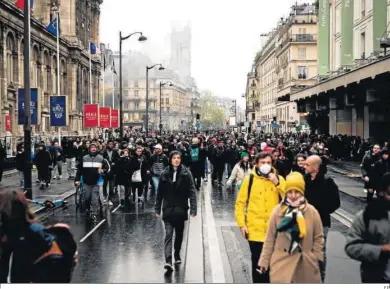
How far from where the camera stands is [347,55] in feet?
136

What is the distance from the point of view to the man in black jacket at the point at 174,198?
8852 mm

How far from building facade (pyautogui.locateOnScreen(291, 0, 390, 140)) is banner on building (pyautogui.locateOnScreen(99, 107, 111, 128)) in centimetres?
1396

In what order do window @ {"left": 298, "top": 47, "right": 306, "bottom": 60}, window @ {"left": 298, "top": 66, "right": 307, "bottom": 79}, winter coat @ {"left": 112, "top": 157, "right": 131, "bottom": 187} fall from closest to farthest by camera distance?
winter coat @ {"left": 112, "top": 157, "right": 131, "bottom": 187} < window @ {"left": 298, "top": 47, "right": 306, "bottom": 60} < window @ {"left": 298, "top": 66, "right": 307, "bottom": 79}

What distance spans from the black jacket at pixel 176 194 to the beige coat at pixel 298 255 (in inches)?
138

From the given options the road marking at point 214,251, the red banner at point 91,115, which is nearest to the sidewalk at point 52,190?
the road marking at point 214,251

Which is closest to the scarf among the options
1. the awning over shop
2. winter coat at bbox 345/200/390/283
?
winter coat at bbox 345/200/390/283

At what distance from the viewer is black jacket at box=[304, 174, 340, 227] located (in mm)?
7875

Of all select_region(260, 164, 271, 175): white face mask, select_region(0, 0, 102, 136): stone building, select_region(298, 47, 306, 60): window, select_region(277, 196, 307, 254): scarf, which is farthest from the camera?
select_region(298, 47, 306, 60): window

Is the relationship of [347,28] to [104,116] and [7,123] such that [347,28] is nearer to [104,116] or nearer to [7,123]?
[104,116]

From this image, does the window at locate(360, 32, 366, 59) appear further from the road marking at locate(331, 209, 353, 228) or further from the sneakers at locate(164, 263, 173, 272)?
the sneakers at locate(164, 263, 173, 272)

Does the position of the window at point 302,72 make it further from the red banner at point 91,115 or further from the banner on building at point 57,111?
the banner on building at point 57,111

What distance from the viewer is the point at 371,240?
5.03m

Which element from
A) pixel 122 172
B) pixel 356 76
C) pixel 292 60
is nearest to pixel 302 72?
pixel 292 60

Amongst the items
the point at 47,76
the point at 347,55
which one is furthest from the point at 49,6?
the point at 347,55
